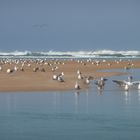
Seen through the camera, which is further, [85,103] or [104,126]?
[85,103]

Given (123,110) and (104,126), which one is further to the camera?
(123,110)

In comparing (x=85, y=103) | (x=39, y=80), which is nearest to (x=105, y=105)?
(x=85, y=103)

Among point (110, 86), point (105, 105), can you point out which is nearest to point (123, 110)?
point (105, 105)

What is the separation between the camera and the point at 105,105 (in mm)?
23422

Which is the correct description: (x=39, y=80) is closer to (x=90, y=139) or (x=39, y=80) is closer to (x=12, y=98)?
Result: (x=12, y=98)

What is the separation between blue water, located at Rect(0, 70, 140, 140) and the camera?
17094mm

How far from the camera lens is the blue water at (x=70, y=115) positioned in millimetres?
17094

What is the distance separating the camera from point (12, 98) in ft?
83.8

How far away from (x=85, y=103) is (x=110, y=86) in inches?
310

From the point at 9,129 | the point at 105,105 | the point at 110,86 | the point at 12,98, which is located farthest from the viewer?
the point at 110,86

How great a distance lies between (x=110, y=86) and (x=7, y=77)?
6220mm

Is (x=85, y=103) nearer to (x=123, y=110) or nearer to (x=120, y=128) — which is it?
(x=123, y=110)

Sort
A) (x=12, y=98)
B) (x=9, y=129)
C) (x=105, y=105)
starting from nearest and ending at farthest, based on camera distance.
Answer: (x=9, y=129) < (x=105, y=105) < (x=12, y=98)

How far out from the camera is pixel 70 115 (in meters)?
20.6
